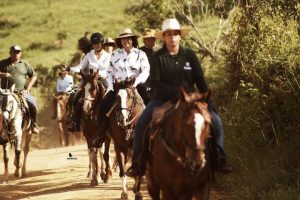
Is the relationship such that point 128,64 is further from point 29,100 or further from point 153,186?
point 29,100

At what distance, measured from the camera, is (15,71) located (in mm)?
16047

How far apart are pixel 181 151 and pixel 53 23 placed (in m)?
51.1

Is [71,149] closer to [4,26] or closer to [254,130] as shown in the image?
[254,130]

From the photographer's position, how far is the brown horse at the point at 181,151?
7266 mm

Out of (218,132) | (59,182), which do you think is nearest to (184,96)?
(218,132)

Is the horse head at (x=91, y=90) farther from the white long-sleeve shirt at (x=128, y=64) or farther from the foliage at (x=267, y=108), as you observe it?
the foliage at (x=267, y=108)

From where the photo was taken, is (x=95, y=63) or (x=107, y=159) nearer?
(x=107, y=159)

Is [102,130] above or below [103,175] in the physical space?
above

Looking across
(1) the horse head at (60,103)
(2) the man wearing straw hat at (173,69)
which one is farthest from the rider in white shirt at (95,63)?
(1) the horse head at (60,103)

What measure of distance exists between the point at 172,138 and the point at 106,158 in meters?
5.91

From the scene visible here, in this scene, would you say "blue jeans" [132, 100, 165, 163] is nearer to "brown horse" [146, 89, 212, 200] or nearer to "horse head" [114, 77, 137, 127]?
"brown horse" [146, 89, 212, 200]

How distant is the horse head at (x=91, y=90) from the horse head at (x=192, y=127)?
6.25 metres

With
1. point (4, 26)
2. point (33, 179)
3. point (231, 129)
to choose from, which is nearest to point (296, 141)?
point (231, 129)

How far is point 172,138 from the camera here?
784 cm
